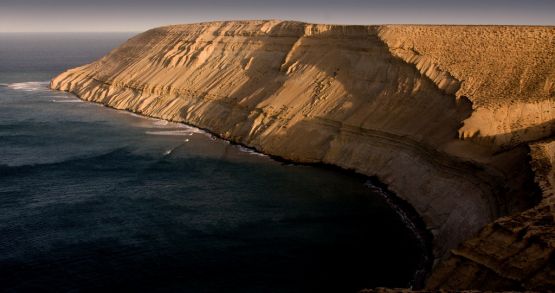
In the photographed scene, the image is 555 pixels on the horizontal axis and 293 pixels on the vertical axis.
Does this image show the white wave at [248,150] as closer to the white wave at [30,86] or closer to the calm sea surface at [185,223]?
the calm sea surface at [185,223]

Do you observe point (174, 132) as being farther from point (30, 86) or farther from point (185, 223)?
point (30, 86)

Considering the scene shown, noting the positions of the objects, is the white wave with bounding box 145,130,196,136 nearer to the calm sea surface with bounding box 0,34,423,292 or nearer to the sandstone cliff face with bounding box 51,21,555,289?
the sandstone cliff face with bounding box 51,21,555,289

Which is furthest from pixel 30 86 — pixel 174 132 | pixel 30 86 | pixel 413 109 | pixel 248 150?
pixel 413 109

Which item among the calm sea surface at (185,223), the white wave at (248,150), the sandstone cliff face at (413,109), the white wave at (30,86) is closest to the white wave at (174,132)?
the sandstone cliff face at (413,109)

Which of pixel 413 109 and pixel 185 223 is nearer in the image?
pixel 185 223

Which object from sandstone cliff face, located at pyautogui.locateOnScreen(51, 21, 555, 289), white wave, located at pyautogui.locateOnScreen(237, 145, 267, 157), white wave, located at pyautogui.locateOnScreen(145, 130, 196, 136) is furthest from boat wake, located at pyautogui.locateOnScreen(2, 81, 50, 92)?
white wave, located at pyautogui.locateOnScreen(237, 145, 267, 157)

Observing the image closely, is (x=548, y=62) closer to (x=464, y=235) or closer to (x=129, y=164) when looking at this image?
(x=464, y=235)
